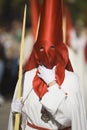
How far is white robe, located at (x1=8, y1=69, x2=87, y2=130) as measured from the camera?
600 centimetres

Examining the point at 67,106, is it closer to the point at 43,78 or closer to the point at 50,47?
the point at 43,78

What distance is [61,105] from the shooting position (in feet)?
19.7

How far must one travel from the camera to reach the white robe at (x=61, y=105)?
6.00m

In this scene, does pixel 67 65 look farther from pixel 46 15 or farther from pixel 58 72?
pixel 46 15

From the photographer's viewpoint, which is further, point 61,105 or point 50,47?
point 50,47

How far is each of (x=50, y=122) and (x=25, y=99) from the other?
13.7 inches

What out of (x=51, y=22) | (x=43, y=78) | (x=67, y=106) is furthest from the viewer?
(x=51, y=22)

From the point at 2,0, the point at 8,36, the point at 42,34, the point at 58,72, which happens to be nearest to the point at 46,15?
the point at 42,34

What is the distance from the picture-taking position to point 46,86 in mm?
6141

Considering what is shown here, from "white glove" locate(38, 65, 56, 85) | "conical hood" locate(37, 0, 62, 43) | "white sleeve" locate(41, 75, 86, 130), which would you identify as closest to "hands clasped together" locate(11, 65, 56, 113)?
"white glove" locate(38, 65, 56, 85)

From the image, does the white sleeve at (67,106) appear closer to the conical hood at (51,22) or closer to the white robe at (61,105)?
the white robe at (61,105)

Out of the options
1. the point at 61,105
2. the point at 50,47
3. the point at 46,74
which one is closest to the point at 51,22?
the point at 50,47

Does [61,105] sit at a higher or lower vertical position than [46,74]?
lower

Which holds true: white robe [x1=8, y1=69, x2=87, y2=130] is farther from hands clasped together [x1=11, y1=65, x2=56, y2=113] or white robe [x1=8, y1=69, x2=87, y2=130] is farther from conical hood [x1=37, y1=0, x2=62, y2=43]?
conical hood [x1=37, y1=0, x2=62, y2=43]
